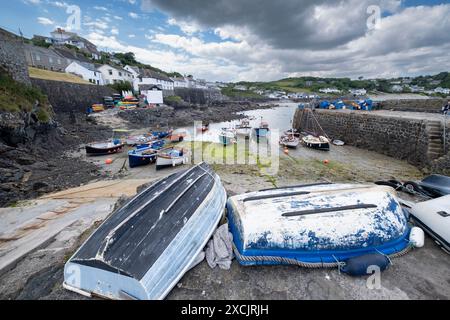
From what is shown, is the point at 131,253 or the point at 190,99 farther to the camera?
the point at 190,99

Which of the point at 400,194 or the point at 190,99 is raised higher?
the point at 190,99

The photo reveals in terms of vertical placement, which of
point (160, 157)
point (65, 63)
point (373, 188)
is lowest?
point (160, 157)

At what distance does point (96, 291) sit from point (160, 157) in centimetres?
1030

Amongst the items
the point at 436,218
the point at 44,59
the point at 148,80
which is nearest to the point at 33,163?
the point at 436,218

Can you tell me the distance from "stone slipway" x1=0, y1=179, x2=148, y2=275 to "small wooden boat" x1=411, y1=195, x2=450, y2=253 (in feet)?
24.9

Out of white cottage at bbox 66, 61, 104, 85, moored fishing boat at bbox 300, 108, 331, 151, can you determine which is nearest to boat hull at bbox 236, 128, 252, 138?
moored fishing boat at bbox 300, 108, 331, 151

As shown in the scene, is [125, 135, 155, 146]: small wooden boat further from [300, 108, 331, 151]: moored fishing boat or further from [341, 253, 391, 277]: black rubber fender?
[341, 253, 391, 277]: black rubber fender

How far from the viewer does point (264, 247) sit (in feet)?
10.3

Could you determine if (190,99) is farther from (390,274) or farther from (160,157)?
(390,274)

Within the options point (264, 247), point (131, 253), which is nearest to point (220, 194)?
point (264, 247)

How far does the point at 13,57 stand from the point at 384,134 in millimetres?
29801

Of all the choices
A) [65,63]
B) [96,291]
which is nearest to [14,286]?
[96,291]

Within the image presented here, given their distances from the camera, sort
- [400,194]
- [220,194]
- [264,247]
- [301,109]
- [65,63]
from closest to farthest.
Result: [264,247] → [220,194] → [400,194] → [301,109] → [65,63]
